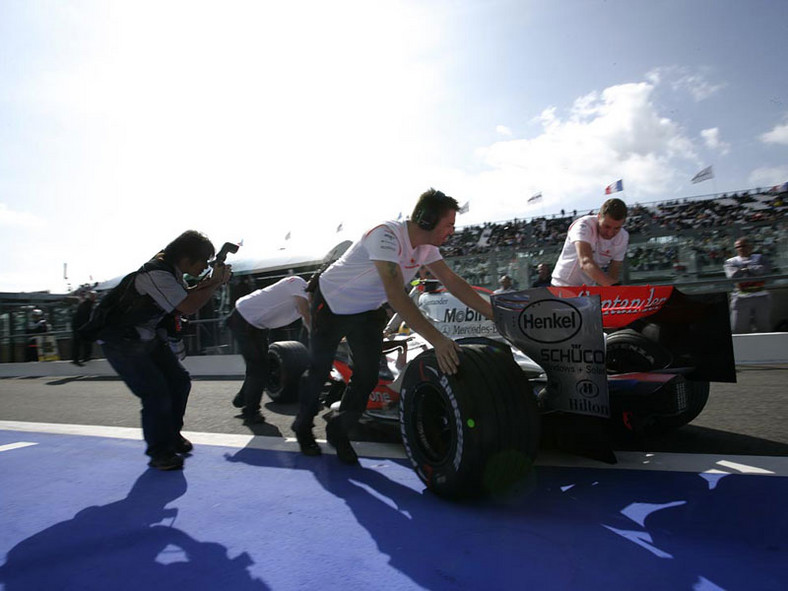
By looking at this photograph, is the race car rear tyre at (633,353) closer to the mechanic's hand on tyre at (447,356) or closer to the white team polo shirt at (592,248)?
the white team polo shirt at (592,248)

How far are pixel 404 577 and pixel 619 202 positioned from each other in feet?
10.1

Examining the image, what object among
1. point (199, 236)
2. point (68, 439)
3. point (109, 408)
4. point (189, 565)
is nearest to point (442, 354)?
point (189, 565)

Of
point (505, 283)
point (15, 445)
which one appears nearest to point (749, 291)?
point (505, 283)

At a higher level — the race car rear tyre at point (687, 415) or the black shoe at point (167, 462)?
the race car rear tyre at point (687, 415)

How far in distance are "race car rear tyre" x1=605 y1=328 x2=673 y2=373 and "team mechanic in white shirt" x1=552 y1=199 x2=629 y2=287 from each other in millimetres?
581

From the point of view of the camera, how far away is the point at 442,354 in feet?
8.10

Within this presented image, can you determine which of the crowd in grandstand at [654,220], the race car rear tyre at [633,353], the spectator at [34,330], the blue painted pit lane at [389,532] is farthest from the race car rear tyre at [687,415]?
the crowd in grandstand at [654,220]

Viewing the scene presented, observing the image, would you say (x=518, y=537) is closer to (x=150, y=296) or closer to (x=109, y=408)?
(x=150, y=296)

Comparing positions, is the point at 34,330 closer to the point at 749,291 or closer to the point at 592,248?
the point at 592,248

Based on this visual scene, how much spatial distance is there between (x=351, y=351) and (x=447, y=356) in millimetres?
1008

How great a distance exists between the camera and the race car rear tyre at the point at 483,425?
2.26 metres

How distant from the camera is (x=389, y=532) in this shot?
2.23 m

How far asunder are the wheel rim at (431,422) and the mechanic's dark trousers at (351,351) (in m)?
0.61

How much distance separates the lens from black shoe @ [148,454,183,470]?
3.41m
